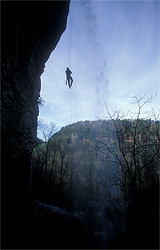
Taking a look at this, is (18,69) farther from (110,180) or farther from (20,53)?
(110,180)

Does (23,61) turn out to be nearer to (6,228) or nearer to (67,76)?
(67,76)

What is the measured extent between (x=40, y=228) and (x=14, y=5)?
Answer: 826 centimetres

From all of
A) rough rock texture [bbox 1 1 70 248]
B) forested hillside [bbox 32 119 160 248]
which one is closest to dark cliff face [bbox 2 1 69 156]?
rough rock texture [bbox 1 1 70 248]

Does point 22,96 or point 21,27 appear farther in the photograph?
point 22,96

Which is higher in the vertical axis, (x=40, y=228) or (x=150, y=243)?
(x=150, y=243)

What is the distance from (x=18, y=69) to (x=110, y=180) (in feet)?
20.0

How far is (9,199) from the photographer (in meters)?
3.48

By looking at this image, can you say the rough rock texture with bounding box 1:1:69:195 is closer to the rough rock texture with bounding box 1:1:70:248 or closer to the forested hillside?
the rough rock texture with bounding box 1:1:70:248

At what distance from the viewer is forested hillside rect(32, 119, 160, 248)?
4.04 meters

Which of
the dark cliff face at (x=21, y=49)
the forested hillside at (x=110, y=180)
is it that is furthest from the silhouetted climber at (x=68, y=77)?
the forested hillside at (x=110, y=180)

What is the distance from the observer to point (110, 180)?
481cm

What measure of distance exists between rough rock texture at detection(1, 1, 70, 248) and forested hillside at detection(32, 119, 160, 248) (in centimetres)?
353

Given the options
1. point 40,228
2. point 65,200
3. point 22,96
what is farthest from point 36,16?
point 65,200

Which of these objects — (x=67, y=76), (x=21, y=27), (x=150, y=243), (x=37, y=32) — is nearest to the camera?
(x=21, y=27)
